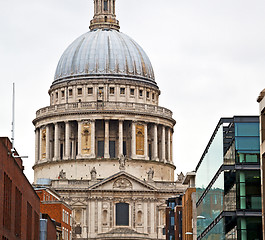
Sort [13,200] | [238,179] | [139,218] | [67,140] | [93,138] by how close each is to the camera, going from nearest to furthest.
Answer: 1. [13,200]
2. [238,179]
3. [139,218]
4. [93,138]
5. [67,140]

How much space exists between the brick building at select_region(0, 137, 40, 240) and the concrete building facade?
88.7m

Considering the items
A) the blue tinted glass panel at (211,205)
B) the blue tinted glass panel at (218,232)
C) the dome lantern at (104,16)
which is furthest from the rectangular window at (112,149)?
the blue tinted glass panel at (218,232)

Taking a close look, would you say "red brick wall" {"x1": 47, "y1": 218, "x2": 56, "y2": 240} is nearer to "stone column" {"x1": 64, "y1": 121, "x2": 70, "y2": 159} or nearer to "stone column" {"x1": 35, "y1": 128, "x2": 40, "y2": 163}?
"stone column" {"x1": 64, "y1": 121, "x2": 70, "y2": 159}

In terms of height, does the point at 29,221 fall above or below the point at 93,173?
below

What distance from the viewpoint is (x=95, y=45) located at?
→ 17475 centimetres

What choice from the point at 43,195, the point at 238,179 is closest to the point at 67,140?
the point at 43,195

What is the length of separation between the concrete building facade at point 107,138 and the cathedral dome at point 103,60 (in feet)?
0.54

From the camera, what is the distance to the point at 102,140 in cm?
16875

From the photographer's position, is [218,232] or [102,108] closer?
[218,232]

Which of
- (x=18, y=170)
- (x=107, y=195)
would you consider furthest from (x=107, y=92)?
(x=18, y=170)

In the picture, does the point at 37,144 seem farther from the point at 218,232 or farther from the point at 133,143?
the point at 218,232

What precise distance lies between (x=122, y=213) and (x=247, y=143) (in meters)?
104

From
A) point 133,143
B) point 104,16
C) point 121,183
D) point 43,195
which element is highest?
point 104,16

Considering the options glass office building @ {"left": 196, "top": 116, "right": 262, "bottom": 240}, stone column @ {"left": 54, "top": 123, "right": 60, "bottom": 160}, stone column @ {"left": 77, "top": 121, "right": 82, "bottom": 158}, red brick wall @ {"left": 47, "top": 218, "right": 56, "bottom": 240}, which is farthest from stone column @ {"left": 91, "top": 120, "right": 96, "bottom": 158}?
glass office building @ {"left": 196, "top": 116, "right": 262, "bottom": 240}
